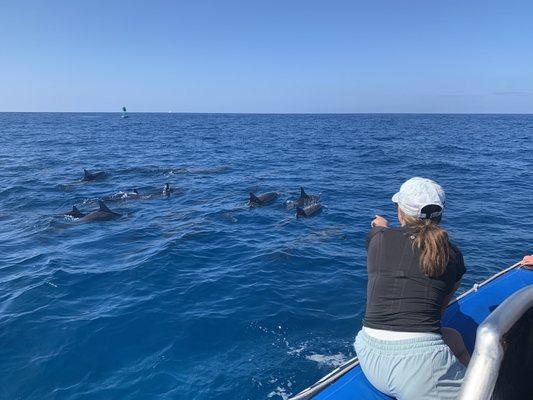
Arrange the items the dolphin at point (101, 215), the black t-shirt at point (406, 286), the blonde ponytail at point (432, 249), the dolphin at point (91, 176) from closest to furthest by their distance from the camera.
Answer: the blonde ponytail at point (432, 249) → the black t-shirt at point (406, 286) → the dolphin at point (101, 215) → the dolphin at point (91, 176)

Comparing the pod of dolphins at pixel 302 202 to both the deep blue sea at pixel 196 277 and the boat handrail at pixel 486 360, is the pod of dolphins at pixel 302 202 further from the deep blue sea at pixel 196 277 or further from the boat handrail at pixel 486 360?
the boat handrail at pixel 486 360

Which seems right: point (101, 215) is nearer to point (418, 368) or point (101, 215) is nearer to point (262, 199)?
point (262, 199)

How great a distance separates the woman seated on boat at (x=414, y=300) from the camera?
3711 millimetres

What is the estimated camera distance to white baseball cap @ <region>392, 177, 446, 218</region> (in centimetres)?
392

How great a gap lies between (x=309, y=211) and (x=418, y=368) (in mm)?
14375

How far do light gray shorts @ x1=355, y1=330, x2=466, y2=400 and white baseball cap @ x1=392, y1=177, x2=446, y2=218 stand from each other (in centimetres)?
115

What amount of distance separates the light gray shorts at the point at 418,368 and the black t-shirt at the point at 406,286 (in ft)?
0.49

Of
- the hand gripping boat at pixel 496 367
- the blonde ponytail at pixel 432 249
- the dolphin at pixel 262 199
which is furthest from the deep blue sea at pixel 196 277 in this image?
the blonde ponytail at pixel 432 249

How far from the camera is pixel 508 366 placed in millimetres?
2975

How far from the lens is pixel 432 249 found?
3.65 meters

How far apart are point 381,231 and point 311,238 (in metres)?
10.8

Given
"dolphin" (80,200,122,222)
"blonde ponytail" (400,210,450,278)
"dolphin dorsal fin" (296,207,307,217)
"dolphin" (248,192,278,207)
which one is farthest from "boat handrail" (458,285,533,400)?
"dolphin" (248,192,278,207)

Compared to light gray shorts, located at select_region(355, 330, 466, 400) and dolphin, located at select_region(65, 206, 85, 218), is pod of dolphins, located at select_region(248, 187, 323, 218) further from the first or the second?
light gray shorts, located at select_region(355, 330, 466, 400)

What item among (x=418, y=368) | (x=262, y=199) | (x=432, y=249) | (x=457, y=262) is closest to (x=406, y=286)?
(x=432, y=249)
